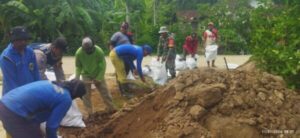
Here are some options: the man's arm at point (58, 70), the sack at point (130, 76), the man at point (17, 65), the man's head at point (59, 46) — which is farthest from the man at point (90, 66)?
the sack at point (130, 76)

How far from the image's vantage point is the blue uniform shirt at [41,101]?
4.51 meters

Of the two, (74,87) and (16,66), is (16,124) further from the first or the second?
(16,66)

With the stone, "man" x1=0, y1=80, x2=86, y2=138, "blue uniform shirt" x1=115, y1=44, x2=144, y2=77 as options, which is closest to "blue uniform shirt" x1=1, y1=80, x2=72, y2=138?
"man" x1=0, y1=80, x2=86, y2=138

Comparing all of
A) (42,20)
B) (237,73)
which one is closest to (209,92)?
(237,73)

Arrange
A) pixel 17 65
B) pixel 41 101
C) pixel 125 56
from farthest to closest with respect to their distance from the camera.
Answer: pixel 125 56, pixel 17 65, pixel 41 101

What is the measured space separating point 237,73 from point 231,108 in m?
0.93

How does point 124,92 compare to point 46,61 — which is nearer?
point 46,61

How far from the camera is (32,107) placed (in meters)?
4.54

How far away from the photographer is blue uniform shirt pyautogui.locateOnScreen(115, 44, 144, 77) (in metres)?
9.24

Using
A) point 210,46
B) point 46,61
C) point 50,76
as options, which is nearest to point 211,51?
point 210,46

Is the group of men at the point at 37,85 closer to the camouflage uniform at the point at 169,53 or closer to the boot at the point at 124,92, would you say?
the boot at the point at 124,92

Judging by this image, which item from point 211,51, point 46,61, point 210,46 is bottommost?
point 211,51

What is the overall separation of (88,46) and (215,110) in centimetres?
268

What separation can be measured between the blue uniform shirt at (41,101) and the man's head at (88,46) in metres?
3.25
